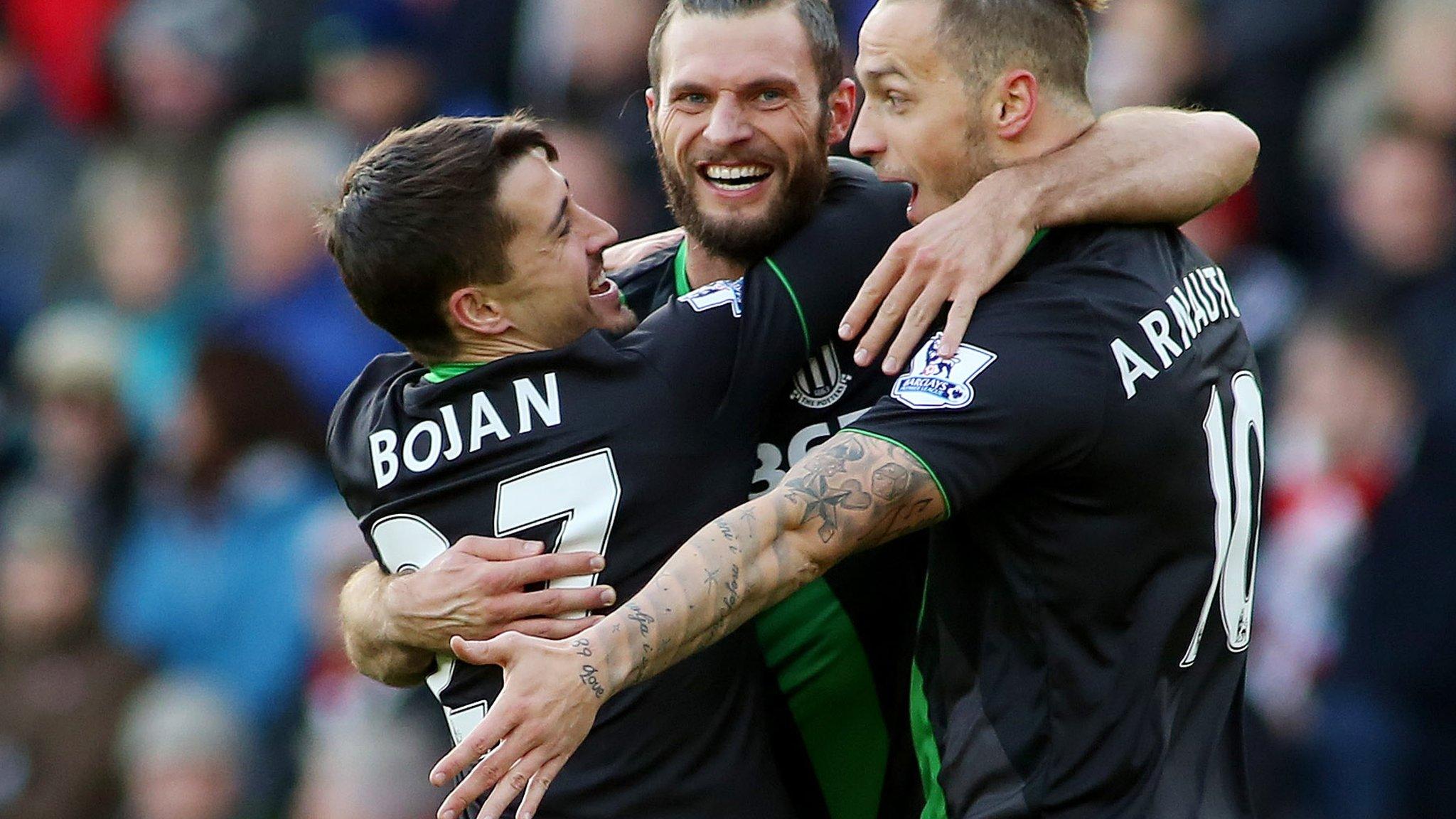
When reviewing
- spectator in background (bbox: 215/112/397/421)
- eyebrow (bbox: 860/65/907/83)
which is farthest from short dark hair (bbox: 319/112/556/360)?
spectator in background (bbox: 215/112/397/421)

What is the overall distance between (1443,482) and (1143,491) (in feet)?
10.1

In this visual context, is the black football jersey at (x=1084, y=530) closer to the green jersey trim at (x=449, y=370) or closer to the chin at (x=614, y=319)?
the chin at (x=614, y=319)

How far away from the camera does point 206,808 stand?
26.6 feet

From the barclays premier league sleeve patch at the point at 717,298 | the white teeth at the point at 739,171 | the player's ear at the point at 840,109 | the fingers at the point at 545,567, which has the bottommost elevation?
the fingers at the point at 545,567

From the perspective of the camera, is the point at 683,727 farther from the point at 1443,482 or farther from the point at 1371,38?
the point at 1371,38

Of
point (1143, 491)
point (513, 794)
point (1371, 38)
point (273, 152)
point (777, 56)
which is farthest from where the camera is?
point (273, 152)

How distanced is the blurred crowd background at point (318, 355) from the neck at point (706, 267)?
9.55ft

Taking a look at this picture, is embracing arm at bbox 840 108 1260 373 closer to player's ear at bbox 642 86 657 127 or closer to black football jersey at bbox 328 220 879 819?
black football jersey at bbox 328 220 879 819

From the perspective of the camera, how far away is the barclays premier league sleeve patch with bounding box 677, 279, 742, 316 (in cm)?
408

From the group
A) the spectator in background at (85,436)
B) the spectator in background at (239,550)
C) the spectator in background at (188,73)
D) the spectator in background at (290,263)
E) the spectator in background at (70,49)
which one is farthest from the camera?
the spectator in background at (70,49)

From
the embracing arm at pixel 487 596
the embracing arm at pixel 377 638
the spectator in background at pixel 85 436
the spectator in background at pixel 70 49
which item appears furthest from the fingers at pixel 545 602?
the spectator in background at pixel 70 49

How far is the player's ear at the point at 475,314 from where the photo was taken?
4.02m

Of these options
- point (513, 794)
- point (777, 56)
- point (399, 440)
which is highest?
point (777, 56)

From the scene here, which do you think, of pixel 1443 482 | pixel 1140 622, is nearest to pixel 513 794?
pixel 1140 622
